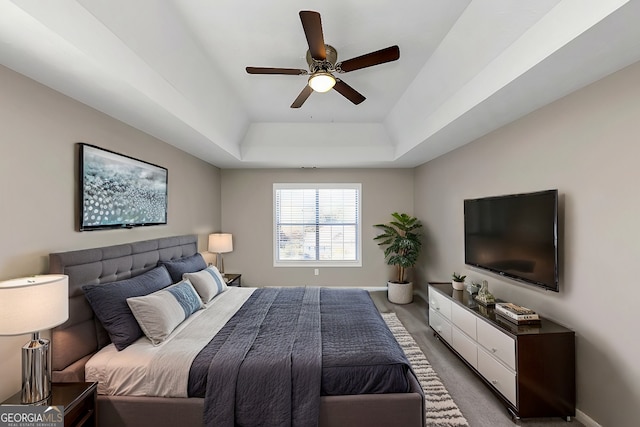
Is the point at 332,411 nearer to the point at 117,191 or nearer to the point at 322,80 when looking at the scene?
the point at 322,80

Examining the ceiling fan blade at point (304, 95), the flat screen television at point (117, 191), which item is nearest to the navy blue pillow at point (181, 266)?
the flat screen television at point (117, 191)

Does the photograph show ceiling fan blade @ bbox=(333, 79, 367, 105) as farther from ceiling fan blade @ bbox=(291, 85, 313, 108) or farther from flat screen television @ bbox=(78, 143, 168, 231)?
flat screen television @ bbox=(78, 143, 168, 231)

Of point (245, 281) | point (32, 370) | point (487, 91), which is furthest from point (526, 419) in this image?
point (245, 281)

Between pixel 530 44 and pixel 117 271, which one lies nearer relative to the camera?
pixel 530 44

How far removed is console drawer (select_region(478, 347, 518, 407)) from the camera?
226cm

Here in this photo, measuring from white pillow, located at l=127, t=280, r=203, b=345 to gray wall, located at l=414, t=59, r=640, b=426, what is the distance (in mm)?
3082

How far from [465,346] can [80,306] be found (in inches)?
129

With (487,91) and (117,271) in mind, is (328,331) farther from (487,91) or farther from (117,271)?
(487,91)

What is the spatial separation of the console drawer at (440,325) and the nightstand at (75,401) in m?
3.15

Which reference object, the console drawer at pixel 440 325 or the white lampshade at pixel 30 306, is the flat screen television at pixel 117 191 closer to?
the white lampshade at pixel 30 306

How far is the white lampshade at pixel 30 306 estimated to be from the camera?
1.45 m

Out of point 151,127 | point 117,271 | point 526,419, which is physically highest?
point 151,127

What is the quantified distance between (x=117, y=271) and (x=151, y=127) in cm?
143

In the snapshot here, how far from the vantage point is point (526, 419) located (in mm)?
2234
